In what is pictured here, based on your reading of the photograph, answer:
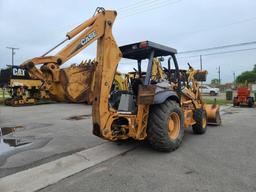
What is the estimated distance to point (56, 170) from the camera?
432cm

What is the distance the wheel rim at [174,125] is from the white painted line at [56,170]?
96cm

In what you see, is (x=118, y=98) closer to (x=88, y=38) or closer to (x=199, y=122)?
(x=88, y=38)

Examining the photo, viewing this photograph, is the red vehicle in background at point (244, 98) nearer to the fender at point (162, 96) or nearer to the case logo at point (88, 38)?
the fender at point (162, 96)

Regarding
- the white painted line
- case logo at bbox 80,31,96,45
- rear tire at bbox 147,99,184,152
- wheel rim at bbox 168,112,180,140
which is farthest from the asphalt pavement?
case logo at bbox 80,31,96,45

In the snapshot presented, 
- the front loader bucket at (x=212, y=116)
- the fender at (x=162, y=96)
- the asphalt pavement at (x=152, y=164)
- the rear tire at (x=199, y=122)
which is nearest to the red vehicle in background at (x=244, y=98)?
the front loader bucket at (x=212, y=116)

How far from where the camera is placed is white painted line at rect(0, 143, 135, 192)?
372cm

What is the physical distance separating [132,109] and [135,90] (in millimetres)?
711

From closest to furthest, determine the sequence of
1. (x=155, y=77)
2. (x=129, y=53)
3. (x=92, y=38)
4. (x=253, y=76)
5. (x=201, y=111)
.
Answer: (x=92, y=38) → (x=129, y=53) → (x=155, y=77) → (x=201, y=111) → (x=253, y=76)

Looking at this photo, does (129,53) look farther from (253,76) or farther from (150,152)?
(253,76)

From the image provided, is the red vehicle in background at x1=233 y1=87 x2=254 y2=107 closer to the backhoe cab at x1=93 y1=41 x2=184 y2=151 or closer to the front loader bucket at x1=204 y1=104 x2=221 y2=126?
the front loader bucket at x1=204 y1=104 x2=221 y2=126

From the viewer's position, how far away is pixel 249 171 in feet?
13.9

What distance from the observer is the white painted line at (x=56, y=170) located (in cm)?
372

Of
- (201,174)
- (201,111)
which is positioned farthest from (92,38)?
(201,111)

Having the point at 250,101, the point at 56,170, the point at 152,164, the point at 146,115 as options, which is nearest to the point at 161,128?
the point at 146,115
